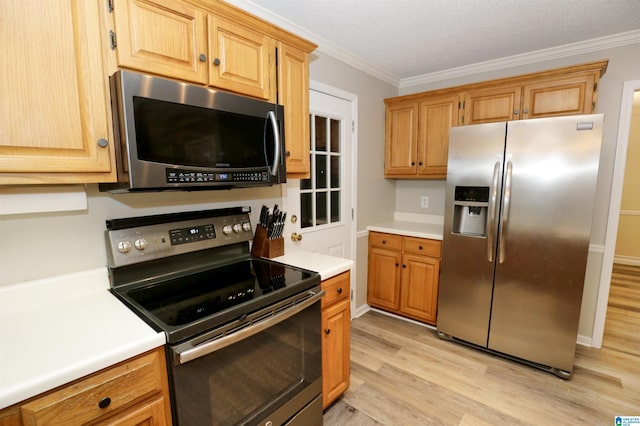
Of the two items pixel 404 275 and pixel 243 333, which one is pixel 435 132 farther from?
pixel 243 333

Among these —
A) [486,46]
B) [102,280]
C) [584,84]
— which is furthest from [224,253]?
[584,84]

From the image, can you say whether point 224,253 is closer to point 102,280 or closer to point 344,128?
point 102,280

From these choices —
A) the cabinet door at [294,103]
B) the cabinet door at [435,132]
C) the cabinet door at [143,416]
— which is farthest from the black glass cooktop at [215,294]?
the cabinet door at [435,132]

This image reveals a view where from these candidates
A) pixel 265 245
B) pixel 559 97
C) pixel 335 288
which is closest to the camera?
pixel 335 288

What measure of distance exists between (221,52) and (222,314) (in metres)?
1.16

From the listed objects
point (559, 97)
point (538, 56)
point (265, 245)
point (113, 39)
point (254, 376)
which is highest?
point (538, 56)

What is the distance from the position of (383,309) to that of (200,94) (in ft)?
8.67

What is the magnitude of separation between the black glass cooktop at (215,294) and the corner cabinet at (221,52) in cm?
64

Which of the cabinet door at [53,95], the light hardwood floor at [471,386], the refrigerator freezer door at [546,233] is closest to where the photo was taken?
the cabinet door at [53,95]

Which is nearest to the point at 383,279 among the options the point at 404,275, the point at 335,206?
the point at 404,275

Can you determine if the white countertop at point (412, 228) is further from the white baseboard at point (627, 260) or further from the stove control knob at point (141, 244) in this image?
the white baseboard at point (627, 260)

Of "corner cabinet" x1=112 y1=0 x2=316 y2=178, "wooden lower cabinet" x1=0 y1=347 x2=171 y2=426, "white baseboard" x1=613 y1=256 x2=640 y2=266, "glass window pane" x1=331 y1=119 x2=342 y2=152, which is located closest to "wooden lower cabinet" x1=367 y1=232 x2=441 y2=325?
"glass window pane" x1=331 y1=119 x2=342 y2=152

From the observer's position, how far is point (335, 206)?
8.93ft

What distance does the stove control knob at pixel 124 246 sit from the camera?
1324 mm
